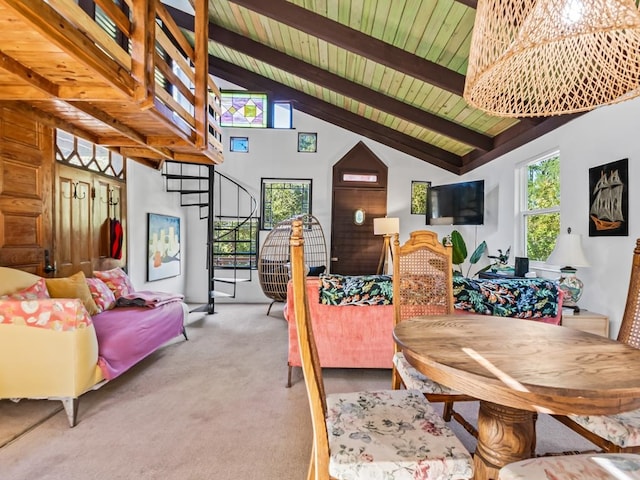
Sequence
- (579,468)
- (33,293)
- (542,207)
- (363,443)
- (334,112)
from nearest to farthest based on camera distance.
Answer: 1. (579,468)
2. (363,443)
3. (33,293)
4. (542,207)
5. (334,112)

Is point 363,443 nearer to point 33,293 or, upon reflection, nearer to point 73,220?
point 33,293

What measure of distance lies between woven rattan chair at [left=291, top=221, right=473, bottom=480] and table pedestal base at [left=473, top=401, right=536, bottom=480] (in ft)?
0.76

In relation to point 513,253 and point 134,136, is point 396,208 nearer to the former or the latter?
point 513,253

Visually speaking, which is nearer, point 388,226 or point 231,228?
point 388,226

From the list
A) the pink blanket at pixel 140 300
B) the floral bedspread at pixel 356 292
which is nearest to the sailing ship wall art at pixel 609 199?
the floral bedspread at pixel 356 292

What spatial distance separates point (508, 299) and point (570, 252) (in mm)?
758

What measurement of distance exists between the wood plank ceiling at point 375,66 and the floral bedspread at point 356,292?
220 cm

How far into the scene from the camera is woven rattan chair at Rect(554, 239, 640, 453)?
129cm

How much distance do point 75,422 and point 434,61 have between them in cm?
427

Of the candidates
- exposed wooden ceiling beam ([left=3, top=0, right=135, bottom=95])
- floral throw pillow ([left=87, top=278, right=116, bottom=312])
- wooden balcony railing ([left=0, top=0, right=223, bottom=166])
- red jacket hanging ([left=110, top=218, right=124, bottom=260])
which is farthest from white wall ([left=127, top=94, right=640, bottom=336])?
exposed wooden ceiling beam ([left=3, top=0, right=135, bottom=95])

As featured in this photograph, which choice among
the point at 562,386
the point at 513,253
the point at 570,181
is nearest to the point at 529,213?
the point at 513,253

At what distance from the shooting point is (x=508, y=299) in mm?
2645

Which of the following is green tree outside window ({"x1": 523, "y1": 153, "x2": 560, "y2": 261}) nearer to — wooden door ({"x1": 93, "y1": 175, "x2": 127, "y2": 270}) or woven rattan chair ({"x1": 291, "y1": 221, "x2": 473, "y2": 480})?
woven rattan chair ({"x1": 291, "y1": 221, "x2": 473, "y2": 480})

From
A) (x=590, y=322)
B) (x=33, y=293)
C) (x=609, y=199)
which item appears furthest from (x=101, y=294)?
(x=609, y=199)
